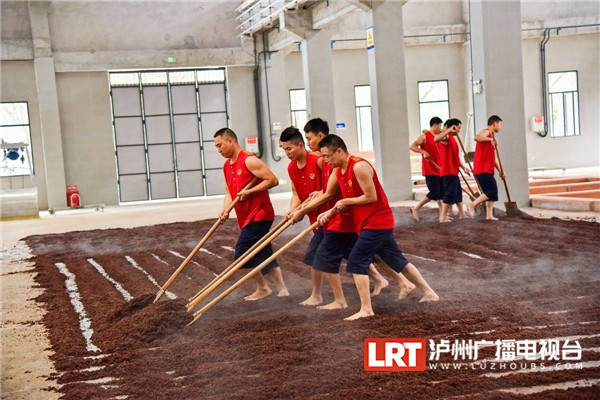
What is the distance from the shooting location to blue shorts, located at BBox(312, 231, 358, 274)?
6148mm

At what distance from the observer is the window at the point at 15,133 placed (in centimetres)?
2270

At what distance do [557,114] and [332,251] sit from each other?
24.0 m

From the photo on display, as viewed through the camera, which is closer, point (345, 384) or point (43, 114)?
point (345, 384)

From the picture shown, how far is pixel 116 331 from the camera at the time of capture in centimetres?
584

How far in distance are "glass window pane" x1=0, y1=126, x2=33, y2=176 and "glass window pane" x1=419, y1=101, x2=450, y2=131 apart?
46.7ft

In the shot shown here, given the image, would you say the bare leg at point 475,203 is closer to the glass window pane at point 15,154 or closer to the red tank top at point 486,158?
the red tank top at point 486,158

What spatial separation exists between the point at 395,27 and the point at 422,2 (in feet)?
35.6

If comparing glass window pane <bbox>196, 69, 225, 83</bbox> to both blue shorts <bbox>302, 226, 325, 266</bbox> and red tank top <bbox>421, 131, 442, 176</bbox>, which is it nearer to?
red tank top <bbox>421, 131, 442, 176</bbox>

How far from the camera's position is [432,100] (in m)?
27.7

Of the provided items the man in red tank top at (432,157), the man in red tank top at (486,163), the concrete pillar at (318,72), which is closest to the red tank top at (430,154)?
the man in red tank top at (432,157)

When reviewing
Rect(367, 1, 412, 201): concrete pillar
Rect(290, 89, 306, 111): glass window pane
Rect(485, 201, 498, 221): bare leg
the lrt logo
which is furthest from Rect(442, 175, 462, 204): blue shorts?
Rect(290, 89, 306, 111): glass window pane

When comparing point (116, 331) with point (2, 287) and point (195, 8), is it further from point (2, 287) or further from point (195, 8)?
point (195, 8)

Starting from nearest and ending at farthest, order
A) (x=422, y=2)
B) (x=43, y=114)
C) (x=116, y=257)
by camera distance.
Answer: (x=116, y=257), (x=43, y=114), (x=422, y=2)

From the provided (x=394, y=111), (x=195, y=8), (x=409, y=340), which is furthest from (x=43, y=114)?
(x=409, y=340)
